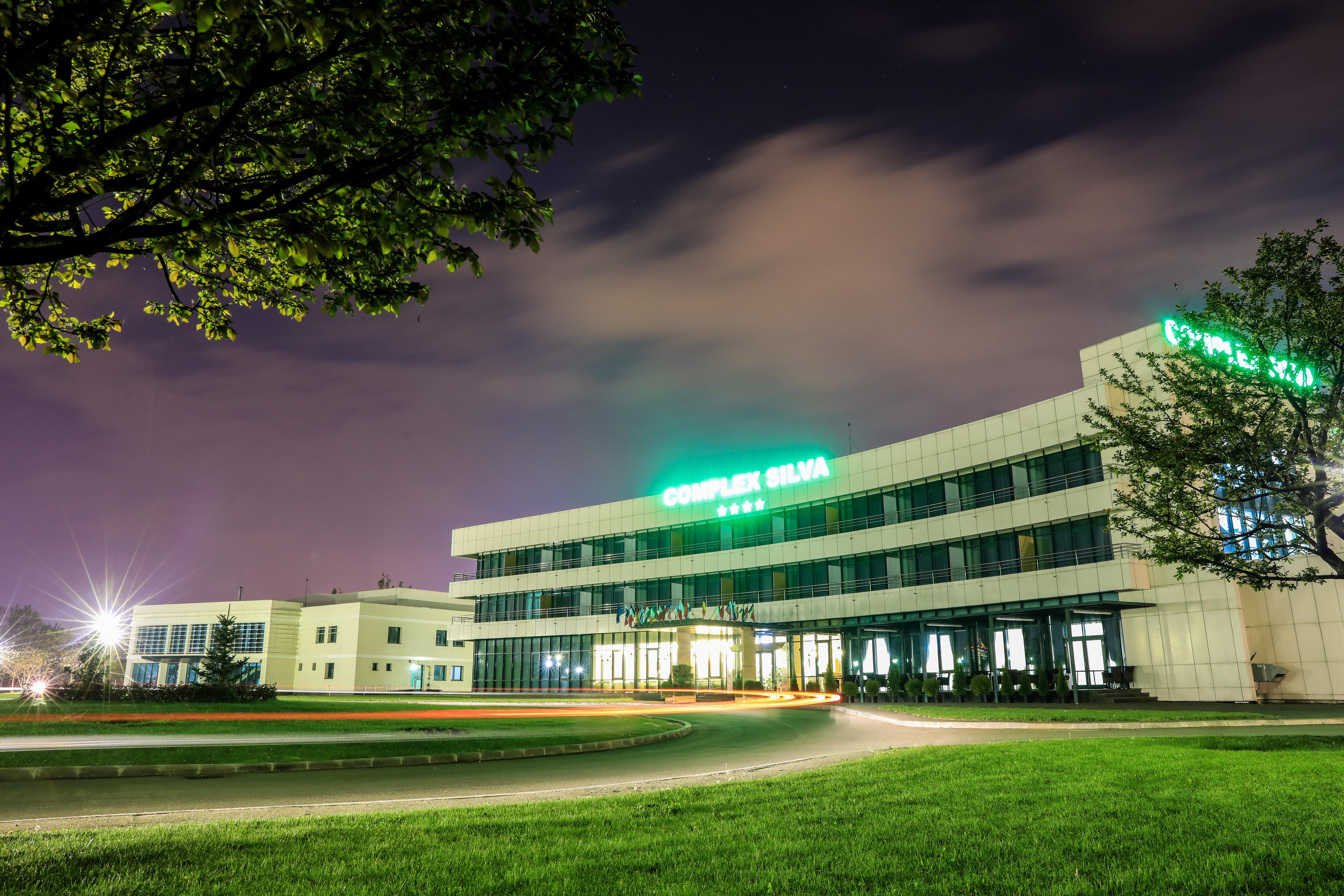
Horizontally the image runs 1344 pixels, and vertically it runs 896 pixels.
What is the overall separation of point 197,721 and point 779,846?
22.0m

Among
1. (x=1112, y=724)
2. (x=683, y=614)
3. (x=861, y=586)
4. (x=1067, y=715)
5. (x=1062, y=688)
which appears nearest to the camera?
(x=1112, y=724)

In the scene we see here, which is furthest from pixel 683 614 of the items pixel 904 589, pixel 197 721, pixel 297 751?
pixel 297 751

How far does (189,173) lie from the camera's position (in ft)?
18.9

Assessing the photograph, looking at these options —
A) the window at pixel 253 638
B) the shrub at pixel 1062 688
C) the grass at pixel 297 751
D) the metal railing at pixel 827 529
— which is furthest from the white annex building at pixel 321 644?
→ the grass at pixel 297 751

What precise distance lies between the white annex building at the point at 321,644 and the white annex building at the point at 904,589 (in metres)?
11.9

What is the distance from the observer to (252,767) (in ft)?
43.6

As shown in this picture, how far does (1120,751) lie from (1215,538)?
6.71m

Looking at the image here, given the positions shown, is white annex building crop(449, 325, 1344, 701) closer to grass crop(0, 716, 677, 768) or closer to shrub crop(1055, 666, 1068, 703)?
shrub crop(1055, 666, 1068, 703)

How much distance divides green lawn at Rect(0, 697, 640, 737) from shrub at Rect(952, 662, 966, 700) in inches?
895

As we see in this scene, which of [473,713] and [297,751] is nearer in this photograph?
[297,751]

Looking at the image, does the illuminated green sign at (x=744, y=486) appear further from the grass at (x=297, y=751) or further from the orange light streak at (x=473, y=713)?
the grass at (x=297, y=751)

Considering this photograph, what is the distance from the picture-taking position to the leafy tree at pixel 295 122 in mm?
5352

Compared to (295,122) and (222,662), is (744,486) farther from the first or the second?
(295,122)

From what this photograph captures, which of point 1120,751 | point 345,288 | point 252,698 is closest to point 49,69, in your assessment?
point 345,288
